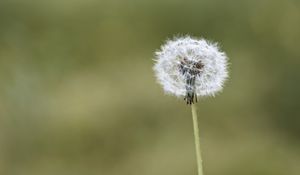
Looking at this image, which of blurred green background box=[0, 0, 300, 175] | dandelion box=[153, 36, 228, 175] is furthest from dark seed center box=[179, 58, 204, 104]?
blurred green background box=[0, 0, 300, 175]

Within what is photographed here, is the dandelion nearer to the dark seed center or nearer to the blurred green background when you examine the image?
the dark seed center

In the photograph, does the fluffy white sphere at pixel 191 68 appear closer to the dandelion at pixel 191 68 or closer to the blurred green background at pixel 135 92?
the dandelion at pixel 191 68

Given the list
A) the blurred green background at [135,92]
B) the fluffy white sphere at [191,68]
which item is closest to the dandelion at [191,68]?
the fluffy white sphere at [191,68]

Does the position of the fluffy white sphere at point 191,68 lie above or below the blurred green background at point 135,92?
below

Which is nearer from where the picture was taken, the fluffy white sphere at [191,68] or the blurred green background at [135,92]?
the fluffy white sphere at [191,68]

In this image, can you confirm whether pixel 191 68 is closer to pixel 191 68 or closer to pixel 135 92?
pixel 191 68

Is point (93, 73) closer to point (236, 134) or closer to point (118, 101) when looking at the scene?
point (118, 101)

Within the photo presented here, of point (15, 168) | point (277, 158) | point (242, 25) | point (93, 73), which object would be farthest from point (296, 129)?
point (15, 168)

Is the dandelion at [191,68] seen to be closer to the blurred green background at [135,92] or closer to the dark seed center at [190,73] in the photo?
the dark seed center at [190,73]
